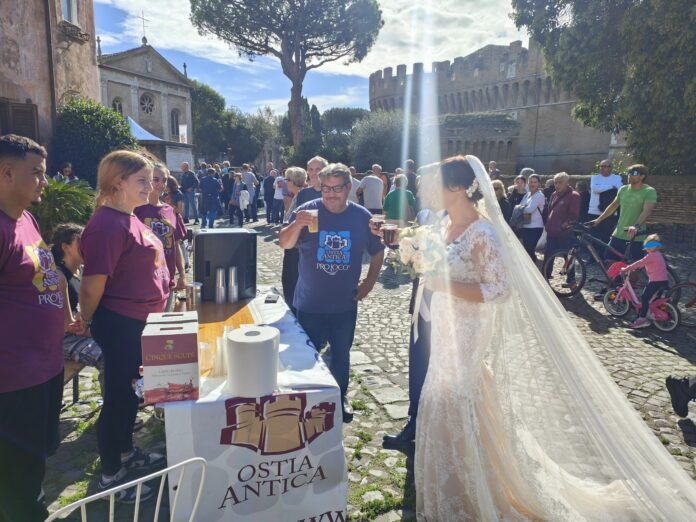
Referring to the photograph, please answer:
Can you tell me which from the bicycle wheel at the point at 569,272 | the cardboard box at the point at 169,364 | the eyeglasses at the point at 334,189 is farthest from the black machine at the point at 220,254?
the bicycle wheel at the point at 569,272

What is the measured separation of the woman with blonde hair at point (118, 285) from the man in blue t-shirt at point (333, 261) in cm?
117

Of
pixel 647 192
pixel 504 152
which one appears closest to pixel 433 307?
pixel 647 192

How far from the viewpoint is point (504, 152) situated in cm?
3825

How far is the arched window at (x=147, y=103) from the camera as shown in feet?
120

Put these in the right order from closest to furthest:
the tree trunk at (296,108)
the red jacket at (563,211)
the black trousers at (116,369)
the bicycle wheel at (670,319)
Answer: the black trousers at (116,369) → the bicycle wheel at (670,319) → the red jacket at (563,211) → the tree trunk at (296,108)

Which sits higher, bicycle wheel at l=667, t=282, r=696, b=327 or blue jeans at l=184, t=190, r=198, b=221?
blue jeans at l=184, t=190, r=198, b=221

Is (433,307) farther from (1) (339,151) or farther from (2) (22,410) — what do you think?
(1) (339,151)

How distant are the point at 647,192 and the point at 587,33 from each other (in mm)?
9219

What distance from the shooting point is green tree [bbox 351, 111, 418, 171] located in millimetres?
30356

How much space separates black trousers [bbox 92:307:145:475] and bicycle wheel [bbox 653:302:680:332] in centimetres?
643

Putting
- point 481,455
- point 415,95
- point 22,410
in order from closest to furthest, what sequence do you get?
point 22,410 < point 481,455 < point 415,95

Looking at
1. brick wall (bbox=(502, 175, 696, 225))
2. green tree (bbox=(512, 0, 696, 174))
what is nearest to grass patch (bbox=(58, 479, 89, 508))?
green tree (bbox=(512, 0, 696, 174))

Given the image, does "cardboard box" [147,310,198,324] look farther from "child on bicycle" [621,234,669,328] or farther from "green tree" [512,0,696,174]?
"green tree" [512,0,696,174]

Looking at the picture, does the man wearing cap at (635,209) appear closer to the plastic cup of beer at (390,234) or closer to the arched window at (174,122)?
the plastic cup of beer at (390,234)
